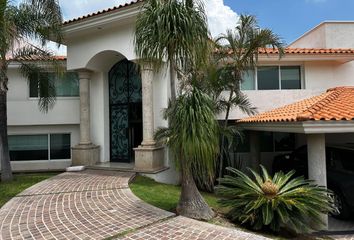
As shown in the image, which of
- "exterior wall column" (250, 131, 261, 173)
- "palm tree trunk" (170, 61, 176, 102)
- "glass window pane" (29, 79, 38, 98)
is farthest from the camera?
"exterior wall column" (250, 131, 261, 173)

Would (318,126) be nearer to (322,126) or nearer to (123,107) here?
(322,126)

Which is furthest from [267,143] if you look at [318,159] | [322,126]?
[322,126]

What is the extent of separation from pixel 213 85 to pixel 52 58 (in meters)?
6.24

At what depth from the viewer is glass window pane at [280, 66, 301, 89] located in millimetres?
14219

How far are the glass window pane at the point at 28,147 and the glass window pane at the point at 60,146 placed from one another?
29cm

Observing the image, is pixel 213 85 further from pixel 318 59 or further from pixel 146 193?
pixel 318 59

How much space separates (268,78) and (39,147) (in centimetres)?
1175

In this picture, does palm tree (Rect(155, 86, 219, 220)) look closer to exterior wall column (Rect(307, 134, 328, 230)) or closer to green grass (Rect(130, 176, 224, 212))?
green grass (Rect(130, 176, 224, 212))

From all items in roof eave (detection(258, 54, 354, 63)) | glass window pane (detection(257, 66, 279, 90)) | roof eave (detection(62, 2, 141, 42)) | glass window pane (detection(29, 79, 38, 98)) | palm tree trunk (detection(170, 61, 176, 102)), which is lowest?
palm tree trunk (detection(170, 61, 176, 102))

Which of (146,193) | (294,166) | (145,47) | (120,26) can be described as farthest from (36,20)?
(294,166)

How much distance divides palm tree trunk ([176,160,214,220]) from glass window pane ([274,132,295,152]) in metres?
9.12

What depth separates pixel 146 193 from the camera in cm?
878

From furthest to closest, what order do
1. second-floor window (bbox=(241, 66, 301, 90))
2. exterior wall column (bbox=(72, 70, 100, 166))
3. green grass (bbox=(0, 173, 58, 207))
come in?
second-floor window (bbox=(241, 66, 301, 90)) < exterior wall column (bbox=(72, 70, 100, 166)) < green grass (bbox=(0, 173, 58, 207))

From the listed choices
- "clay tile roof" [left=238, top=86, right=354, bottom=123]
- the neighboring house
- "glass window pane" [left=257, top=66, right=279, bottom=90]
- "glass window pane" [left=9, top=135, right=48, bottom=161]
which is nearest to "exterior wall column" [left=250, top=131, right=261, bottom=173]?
the neighboring house
